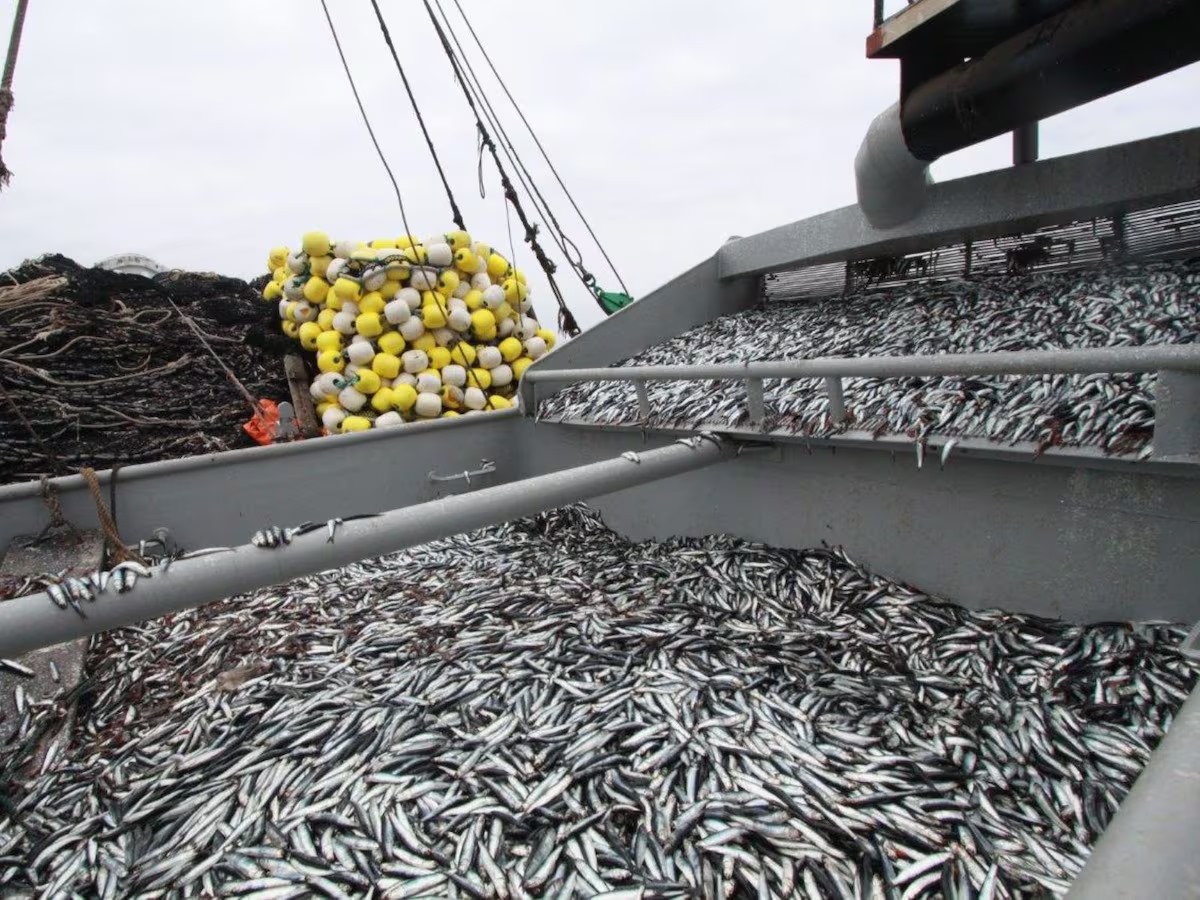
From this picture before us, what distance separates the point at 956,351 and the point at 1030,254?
4.70 ft

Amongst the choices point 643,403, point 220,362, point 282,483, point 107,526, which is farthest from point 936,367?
point 220,362

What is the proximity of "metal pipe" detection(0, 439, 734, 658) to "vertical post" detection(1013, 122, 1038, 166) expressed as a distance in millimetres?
3634

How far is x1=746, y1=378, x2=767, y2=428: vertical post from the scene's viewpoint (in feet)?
13.4

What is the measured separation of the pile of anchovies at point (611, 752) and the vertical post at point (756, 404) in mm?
934

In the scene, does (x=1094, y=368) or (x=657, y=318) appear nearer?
(x=1094, y=368)

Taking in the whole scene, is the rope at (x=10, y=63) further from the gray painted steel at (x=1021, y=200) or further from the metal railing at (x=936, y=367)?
the gray painted steel at (x=1021, y=200)

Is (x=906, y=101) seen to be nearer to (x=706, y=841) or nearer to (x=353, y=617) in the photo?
(x=706, y=841)

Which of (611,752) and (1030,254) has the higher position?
(1030,254)

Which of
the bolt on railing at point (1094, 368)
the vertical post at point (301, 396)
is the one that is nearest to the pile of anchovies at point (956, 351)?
the bolt on railing at point (1094, 368)

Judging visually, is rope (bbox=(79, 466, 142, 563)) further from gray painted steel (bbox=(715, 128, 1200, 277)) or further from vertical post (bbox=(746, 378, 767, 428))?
gray painted steel (bbox=(715, 128, 1200, 277))

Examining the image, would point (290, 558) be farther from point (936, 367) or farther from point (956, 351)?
point (956, 351)

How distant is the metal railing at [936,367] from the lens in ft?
7.94

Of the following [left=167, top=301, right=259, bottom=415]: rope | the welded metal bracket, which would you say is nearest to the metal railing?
the welded metal bracket

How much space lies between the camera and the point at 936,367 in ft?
9.75
